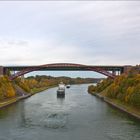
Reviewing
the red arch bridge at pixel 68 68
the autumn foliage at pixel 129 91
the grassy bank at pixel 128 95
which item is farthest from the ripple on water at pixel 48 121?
the red arch bridge at pixel 68 68

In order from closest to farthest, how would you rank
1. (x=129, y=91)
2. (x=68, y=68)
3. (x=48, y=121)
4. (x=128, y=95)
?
(x=48, y=121) → (x=128, y=95) → (x=129, y=91) → (x=68, y=68)

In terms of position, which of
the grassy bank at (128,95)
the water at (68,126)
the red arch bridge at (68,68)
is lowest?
the water at (68,126)

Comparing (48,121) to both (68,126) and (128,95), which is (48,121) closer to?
(68,126)

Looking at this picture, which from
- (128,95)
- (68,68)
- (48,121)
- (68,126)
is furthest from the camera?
(68,68)

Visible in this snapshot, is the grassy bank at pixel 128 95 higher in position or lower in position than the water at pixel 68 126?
higher

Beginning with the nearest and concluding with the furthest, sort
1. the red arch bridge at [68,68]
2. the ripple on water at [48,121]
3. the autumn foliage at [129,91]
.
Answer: the ripple on water at [48,121] < the autumn foliage at [129,91] < the red arch bridge at [68,68]

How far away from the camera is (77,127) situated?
39.1m

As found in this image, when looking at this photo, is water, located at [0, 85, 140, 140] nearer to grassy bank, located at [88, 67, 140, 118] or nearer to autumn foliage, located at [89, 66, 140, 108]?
grassy bank, located at [88, 67, 140, 118]

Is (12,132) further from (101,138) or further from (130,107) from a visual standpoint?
(130,107)

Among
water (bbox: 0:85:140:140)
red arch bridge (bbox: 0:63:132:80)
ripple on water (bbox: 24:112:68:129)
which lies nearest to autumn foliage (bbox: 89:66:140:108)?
water (bbox: 0:85:140:140)

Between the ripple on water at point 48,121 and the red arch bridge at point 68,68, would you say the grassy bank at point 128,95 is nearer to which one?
the ripple on water at point 48,121

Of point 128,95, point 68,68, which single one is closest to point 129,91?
point 128,95

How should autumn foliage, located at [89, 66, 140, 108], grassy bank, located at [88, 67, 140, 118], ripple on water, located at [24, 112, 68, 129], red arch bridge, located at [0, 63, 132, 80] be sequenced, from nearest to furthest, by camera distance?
ripple on water, located at [24, 112, 68, 129], grassy bank, located at [88, 67, 140, 118], autumn foliage, located at [89, 66, 140, 108], red arch bridge, located at [0, 63, 132, 80]

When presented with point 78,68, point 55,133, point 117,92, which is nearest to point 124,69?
point 78,68
